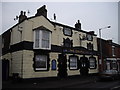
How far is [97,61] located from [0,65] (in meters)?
16.9

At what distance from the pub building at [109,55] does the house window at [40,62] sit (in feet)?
Answer: 43.8

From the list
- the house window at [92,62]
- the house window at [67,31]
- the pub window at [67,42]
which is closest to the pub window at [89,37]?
the house window at [92,62]

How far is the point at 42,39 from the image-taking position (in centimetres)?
1991

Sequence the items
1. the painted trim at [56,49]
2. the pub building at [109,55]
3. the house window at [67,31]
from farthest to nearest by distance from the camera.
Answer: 1. the pub building at [109,55]
2. the house window at [67,31]
3. the painted trim at [56,49]

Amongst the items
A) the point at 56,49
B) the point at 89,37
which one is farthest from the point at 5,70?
the point at 89,37

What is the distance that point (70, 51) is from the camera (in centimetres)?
2384

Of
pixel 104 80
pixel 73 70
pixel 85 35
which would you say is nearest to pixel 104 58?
pixel 85 35

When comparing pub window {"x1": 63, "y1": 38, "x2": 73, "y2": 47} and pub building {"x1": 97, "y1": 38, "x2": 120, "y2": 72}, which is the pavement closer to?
pub window {"x1": 63, "y1": 38, "x2": 73, "y2": 47}

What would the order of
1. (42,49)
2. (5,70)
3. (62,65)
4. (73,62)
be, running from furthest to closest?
1. (73,62)
2. (62,65)
3. (5,70)
4. (42,49)

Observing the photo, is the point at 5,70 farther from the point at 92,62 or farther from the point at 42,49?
the point at 92,62

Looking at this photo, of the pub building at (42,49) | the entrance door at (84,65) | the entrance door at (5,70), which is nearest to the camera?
the pub building at (42,49)

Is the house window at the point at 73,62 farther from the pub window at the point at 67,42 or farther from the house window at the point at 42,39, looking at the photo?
the house window at the point at 42,39

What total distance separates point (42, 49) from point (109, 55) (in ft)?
61.8

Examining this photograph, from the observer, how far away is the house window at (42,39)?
19562mm
